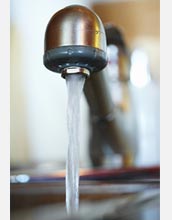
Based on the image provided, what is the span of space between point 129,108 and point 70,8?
52cm

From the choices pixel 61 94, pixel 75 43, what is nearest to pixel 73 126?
pixel 75 43

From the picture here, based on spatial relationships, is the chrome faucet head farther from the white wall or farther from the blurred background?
the white wall

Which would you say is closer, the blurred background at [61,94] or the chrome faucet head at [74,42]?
the chrome faucet head at [74,42]

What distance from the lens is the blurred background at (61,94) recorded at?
902 mm

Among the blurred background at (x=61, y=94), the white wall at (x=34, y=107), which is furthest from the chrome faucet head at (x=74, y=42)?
the white wall at (x=34, y=107)

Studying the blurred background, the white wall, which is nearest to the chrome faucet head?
the blurred background

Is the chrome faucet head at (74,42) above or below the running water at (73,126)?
above

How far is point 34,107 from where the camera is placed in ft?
3.38

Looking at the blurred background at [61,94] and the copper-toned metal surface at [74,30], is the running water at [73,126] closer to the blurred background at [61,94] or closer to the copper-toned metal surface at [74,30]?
the copper-toned metal surface at [74,30]

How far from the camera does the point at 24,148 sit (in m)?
1.00

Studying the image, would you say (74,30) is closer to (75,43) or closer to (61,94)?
(75,43)

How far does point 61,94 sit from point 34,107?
102 millimetres

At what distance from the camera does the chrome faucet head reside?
0.28 metres
